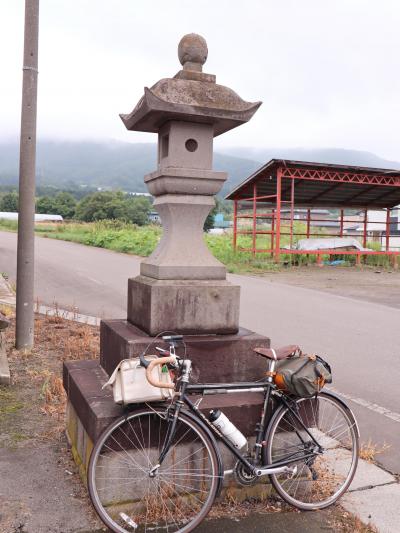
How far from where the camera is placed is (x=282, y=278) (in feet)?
60.5

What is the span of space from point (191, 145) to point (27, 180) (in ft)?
11.4

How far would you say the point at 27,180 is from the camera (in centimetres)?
686

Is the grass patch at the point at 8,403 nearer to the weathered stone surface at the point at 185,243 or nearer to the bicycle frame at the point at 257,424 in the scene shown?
the weathered stone surface at the point at 185,243

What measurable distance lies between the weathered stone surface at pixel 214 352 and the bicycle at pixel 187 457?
0.46 meters

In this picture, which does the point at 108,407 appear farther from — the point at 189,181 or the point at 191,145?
the point at 191,145

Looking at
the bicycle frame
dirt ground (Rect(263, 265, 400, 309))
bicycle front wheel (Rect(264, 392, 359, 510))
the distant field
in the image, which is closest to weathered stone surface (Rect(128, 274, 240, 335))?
the bicycle frame

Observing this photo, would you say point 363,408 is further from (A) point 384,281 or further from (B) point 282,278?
(A) point 384,281

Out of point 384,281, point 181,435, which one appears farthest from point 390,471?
point 384,281

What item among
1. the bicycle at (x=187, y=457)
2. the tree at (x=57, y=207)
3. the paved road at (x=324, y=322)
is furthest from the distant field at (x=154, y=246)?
the tree at (x=57, y=207)

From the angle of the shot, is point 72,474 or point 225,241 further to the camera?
point 225,241

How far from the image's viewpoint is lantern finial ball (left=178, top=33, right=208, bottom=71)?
4.05 m

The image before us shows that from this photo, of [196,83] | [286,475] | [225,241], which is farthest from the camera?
[225,241]

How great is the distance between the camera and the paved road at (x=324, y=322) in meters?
5.55

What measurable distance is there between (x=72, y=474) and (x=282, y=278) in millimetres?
15236
